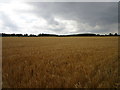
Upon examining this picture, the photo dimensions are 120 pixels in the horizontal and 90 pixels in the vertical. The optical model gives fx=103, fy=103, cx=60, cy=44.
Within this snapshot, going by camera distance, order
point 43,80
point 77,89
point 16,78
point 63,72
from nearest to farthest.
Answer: point 77,89 → point 43,80 → point 16,78 → point 63,72

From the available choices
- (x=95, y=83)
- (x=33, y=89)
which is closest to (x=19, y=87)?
(x=33, y=89)

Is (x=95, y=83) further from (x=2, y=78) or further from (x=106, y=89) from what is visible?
(x=2, y=78)

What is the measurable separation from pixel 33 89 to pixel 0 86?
2.76ft

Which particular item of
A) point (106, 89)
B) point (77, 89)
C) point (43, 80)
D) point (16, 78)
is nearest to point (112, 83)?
point (106, 89)

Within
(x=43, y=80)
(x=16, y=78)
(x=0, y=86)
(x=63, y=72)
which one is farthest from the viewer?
(x=63, y=72)

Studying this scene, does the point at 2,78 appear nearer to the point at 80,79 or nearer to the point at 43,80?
the point at 43,80

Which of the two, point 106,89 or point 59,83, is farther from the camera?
point 59,83

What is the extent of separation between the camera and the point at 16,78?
2.79 meters

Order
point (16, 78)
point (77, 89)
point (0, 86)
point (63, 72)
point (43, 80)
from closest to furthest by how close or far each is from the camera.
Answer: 1. point (77, 89)
2. point (0, 86)
3. point (43, 80)
4. point (16, 78)
5. point (63, 72)

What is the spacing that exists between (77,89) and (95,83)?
0.52m

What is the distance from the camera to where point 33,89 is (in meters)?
2.29

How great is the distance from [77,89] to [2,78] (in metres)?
2.08

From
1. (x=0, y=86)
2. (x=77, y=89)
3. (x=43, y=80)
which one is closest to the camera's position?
(x=77, y=89)

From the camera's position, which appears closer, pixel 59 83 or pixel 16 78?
pixel 59 83
